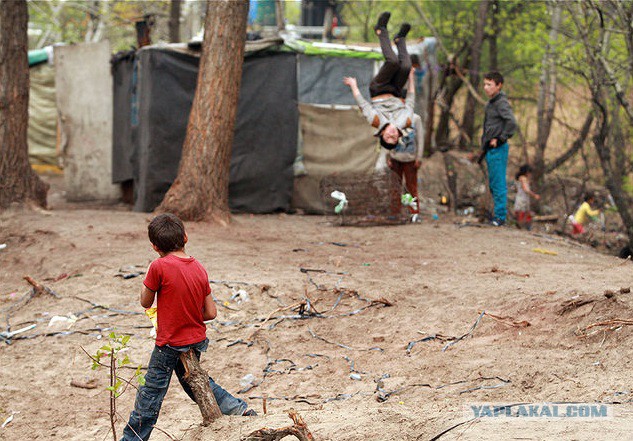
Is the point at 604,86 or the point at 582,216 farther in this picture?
the point at 582,216

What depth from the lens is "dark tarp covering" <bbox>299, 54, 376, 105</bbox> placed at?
483 inches

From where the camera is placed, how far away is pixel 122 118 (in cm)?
1304

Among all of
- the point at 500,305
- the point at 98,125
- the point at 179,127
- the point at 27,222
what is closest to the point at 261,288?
the point at 500,305

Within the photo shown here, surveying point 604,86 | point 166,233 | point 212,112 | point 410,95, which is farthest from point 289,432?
point 604,86

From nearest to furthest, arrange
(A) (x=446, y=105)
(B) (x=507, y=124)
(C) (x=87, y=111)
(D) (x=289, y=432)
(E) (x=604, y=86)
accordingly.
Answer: (D) (x=289, y=432), (B) (x=507, y=124), (E) (x=604, y=86), (C) (x=87, y=111), (A) (x=446, y=105)

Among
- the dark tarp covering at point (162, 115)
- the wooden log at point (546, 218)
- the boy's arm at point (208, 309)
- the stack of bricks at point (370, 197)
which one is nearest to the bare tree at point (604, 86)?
the wooden log at point (546, 218)

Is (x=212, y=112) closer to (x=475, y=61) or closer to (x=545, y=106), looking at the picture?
(x=545, y=106)

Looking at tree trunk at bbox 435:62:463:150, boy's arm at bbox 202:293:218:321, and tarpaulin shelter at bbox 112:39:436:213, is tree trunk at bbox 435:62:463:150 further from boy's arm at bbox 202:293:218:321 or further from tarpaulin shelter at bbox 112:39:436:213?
boy's arm at bbox 202:293:218:321

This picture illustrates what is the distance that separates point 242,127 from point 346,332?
6.26m

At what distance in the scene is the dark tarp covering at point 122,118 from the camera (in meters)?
12.7

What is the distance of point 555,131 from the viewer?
2206 cm

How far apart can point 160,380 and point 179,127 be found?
7.96 metres

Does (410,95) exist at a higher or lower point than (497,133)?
higher

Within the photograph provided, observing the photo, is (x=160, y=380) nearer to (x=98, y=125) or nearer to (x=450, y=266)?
(x=450, y=266)
